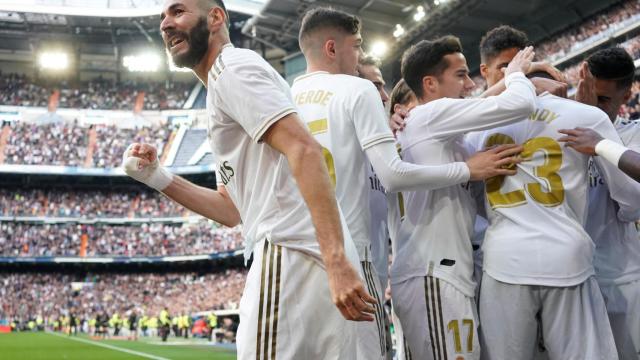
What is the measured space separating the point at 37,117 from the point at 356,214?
55.1 m

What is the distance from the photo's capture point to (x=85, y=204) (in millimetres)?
48312

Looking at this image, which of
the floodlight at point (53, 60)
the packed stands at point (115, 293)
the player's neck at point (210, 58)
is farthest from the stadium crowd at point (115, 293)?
the player's neck at point (210, 58)

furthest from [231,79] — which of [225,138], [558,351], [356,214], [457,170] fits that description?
[558,351]

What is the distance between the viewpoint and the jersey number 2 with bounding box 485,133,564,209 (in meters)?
3.61

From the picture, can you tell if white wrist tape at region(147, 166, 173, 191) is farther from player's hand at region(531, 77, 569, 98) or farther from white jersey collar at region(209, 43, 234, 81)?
player's hand at region(531, 77, 569, 98)

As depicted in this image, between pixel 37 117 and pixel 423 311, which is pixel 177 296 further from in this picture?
pixel 423 311

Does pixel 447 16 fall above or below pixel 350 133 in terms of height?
above

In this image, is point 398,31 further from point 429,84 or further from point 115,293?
point 429,84

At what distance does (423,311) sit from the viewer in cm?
361

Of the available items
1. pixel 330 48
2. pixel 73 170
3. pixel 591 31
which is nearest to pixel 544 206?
pixel 330 48

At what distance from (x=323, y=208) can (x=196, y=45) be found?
993mm

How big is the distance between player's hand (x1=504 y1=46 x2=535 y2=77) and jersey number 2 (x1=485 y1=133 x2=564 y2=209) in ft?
1.33

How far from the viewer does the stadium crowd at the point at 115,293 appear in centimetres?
4016

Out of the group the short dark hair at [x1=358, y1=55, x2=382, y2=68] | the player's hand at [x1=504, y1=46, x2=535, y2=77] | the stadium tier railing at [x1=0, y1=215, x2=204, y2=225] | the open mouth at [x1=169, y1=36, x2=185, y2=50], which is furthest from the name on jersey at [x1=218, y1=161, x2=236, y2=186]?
the stadium tier railing at [x1=0, y1=215, x2=204, y2=225]
